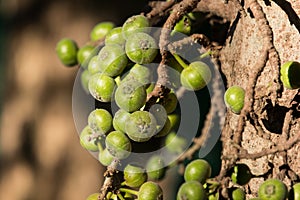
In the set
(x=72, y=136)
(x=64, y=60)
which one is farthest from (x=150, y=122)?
(x=72, y=136)

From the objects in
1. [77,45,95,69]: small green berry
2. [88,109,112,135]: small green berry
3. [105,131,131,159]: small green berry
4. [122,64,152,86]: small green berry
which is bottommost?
[105,131,131,159]: small green berry

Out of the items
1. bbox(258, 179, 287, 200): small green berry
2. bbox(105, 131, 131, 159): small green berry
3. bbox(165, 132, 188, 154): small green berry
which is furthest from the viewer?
bbox(165, 132, 188, 154): small green berry

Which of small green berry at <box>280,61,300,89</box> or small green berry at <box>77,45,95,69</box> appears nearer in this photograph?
small green berry at <box>280,61,300,89</box>

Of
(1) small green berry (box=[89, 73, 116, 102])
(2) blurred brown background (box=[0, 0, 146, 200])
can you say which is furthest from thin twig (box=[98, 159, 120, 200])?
(2) blurred brown background (box=[0, 0, 146, 200])

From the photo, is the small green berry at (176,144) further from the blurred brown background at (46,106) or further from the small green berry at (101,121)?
the blurred brown background at (46,106)

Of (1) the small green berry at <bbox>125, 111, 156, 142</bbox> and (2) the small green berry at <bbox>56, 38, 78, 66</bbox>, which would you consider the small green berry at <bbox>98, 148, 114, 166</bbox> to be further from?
(2) the small green berry at <bbox>56, 38, 78, 66</bbox>

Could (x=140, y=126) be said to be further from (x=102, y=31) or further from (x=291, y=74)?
(x=102, y=31)

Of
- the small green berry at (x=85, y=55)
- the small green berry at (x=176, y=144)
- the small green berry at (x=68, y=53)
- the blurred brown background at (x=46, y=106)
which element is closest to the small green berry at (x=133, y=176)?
the small green berry at (x=176, y=144)
